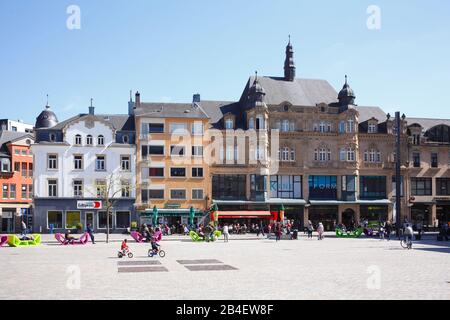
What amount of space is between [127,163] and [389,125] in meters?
30.6

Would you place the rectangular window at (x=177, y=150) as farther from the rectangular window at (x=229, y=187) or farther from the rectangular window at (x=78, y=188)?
the rectangular window at (x=78, y=188)

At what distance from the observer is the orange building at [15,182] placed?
65812 mm

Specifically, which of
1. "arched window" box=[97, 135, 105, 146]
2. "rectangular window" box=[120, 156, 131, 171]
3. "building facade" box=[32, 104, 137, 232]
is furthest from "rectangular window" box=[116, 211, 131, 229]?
"arched window" box=[97, 135, 105, 146]

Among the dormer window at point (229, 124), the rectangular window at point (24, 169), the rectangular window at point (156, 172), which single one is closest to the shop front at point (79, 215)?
the rectangular window at point (156, 172)

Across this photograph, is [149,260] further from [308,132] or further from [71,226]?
[308,132]

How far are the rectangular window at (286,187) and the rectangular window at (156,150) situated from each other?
12566mm

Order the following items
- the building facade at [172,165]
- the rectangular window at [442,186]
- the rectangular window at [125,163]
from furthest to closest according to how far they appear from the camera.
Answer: the rectangular window at [442,186] < the building facade at [172,165] < the rectangular window at [125,163]

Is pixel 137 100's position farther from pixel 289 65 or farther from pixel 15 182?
pixel 289 65

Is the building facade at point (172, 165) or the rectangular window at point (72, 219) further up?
the building facade at point (172, 165)

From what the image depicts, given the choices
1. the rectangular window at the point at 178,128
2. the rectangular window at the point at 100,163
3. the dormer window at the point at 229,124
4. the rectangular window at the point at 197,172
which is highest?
the dormer window at the point at 229,124

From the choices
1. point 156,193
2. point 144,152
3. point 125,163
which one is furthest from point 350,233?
point 125,163

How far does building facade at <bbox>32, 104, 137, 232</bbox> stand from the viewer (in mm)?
59031

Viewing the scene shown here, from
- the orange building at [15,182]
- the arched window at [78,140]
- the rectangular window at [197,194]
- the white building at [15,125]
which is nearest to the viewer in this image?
the arched window at [78,140]
